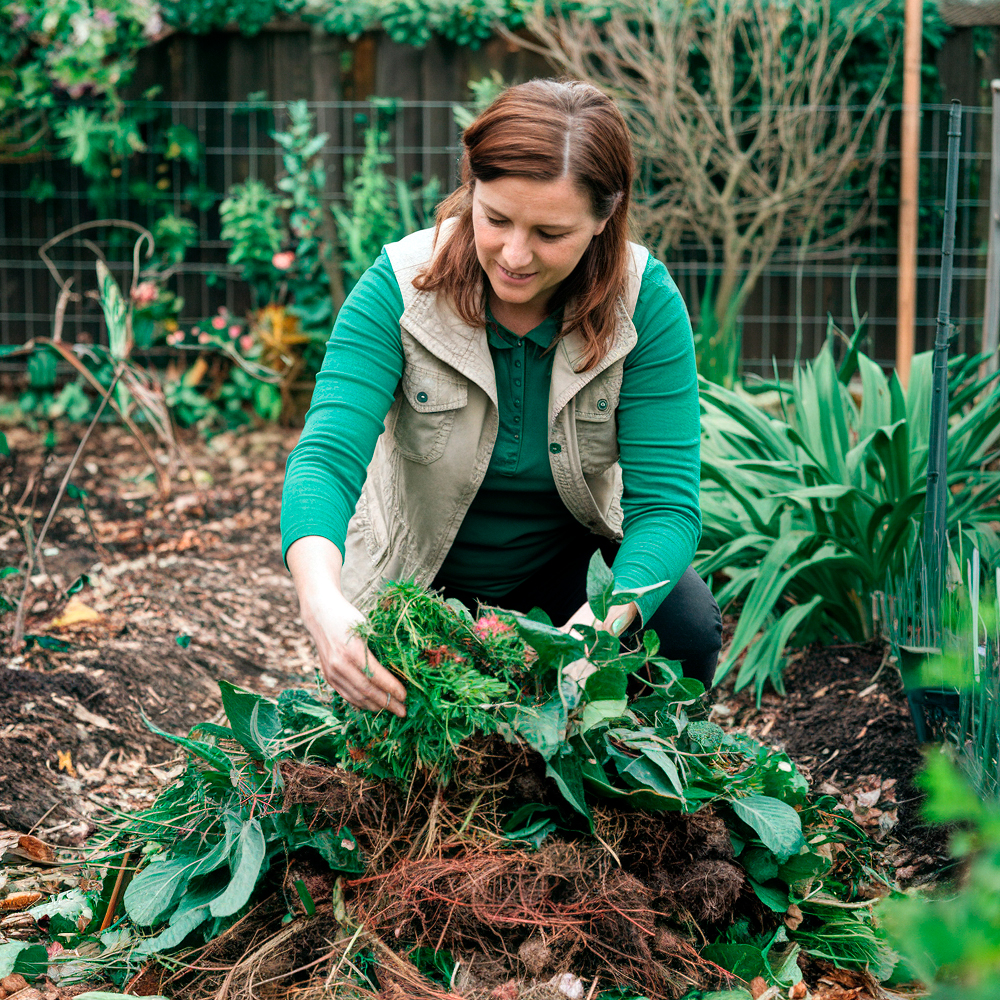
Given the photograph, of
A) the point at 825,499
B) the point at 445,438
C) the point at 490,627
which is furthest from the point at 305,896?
the point at 825,499

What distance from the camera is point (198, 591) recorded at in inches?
124

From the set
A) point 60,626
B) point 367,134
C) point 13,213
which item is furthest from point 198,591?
point 13,213

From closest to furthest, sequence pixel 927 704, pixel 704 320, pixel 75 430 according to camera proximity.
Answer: pixel 927 704
pixel 704 320
pixel 75 430

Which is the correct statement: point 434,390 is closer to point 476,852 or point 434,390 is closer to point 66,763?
point 476,852

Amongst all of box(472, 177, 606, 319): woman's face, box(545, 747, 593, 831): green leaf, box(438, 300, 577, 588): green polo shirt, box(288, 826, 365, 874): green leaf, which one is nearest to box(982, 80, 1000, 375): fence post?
box(438, 300, 577, 588): green polo shirt

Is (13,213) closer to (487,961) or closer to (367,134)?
(367,134)

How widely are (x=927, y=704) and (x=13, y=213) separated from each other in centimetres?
504

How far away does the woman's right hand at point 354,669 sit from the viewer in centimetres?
127

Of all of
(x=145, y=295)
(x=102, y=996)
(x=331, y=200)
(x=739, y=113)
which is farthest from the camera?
(x=331, y=200)

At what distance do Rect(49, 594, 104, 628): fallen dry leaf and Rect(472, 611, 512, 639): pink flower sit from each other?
1.78 m

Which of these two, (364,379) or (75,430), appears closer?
(364,379)

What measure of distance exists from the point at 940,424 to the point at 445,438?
0.99 meters

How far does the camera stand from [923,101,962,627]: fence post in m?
1.93

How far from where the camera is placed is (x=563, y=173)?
155 centimetres
